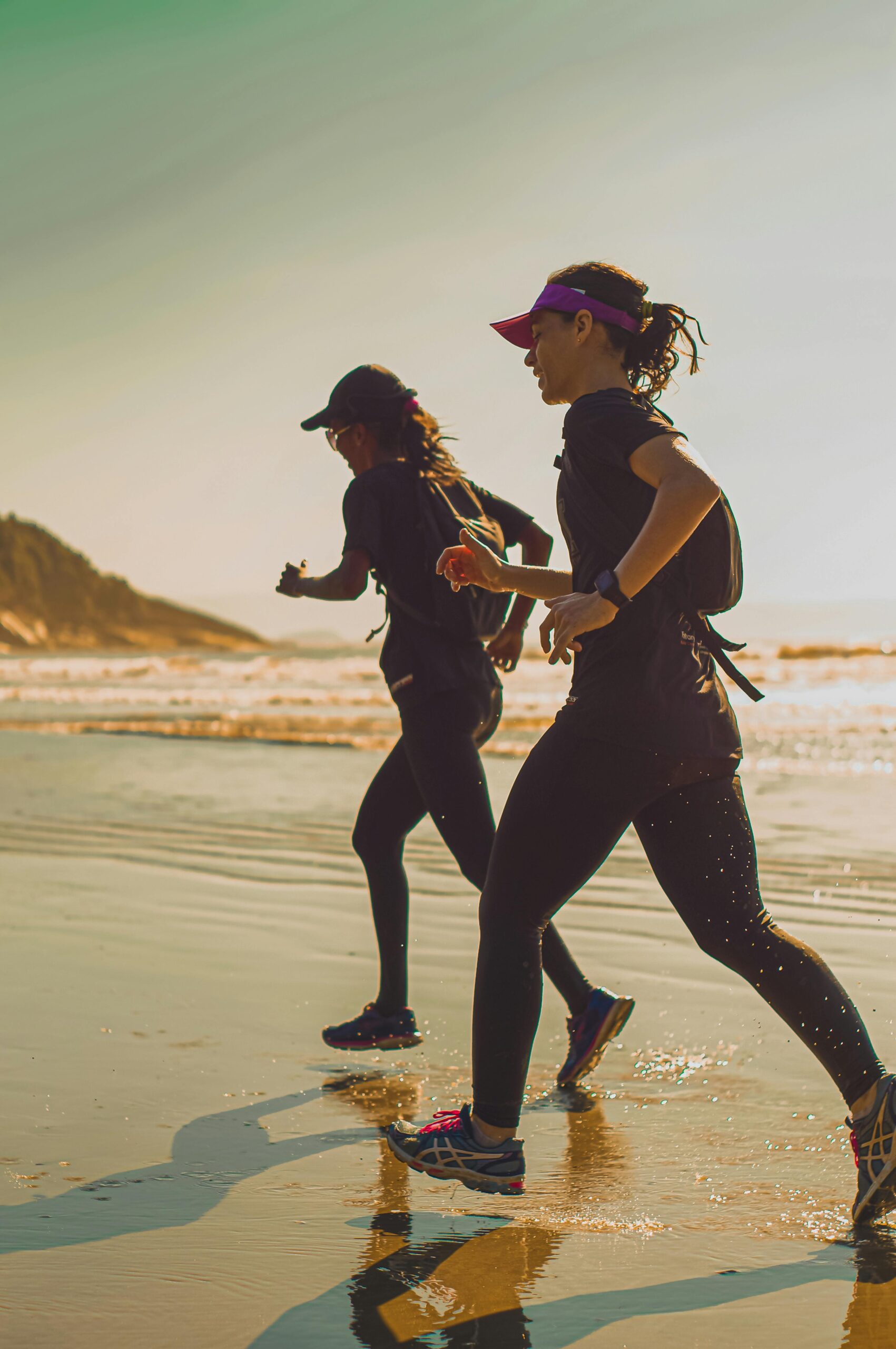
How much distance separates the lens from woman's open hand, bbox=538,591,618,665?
7.57 ft

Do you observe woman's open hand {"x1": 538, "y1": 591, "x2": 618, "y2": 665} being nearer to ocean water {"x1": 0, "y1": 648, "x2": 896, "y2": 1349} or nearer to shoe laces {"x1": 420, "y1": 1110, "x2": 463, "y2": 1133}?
shoe laces {"x1": 420, "y1": 1110, "x2": 463, "y2": 1133}

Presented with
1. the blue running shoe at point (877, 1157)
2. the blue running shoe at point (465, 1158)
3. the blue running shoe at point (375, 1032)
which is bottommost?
the blue running shoe at point (375, 1032)

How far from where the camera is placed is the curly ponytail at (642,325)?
261 cm

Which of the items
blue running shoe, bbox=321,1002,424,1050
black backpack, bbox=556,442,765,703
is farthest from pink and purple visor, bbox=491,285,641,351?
blue running shoe, bbox=321,1002,424,1050

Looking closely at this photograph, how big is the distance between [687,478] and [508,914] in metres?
0.94

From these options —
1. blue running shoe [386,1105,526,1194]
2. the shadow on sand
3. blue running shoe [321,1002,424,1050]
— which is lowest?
the shadow on sand

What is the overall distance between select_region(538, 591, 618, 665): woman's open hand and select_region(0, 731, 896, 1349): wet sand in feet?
3.73

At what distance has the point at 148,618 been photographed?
179375 mm

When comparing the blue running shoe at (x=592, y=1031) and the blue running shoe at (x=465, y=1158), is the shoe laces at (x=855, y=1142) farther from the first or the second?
the blue running shoe at (x=592, y=1031)

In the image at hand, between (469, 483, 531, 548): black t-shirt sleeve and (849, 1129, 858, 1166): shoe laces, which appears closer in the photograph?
(849, 1129, 858, 1166): shoe laces

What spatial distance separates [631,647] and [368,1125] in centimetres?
148

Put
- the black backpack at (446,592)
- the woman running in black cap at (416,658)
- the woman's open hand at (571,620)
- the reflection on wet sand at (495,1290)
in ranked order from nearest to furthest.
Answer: the reflection on wet sand at (495,1290) → the woman's open hand at (571,620) → the woman running in black cap at (416,658) → the black backpack at (446,592)

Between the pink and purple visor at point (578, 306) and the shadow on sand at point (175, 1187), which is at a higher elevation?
the pink and purple visor at point (578, 306)

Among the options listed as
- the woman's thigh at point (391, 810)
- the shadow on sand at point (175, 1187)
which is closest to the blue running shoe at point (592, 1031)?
the shadow on sand at point (175, 1187)
